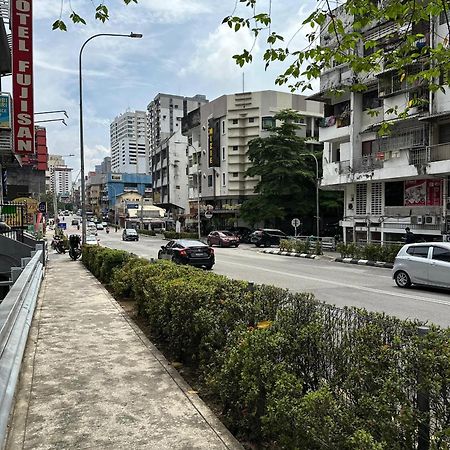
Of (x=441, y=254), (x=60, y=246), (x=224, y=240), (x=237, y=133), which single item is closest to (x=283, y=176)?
(x=224, y=240)

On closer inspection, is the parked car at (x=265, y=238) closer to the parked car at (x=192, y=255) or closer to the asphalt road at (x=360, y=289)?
the asphalt road at (x=360, y=289)

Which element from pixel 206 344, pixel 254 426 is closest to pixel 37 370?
pixel 206 344

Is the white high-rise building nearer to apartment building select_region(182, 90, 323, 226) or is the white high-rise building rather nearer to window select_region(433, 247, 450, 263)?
apartment building select_region(182, 90, 323, 226)

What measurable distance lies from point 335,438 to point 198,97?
12896 centimetres

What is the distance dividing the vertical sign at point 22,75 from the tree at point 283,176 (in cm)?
2867

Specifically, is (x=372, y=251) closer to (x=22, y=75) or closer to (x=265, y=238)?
(x=265, y=238)

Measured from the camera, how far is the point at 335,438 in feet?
8.56

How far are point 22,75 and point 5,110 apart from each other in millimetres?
1399

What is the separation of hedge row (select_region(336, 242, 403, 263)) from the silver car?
26.1 feet

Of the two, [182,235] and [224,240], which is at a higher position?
[224,240]

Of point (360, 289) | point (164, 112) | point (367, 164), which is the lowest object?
point (360, 289)

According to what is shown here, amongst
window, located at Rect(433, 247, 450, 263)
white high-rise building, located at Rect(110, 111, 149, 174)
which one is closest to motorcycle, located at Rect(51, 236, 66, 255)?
window, located at Rect(433, 247, 450, 263)

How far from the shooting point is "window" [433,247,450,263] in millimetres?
13109

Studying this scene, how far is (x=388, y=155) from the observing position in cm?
2744
